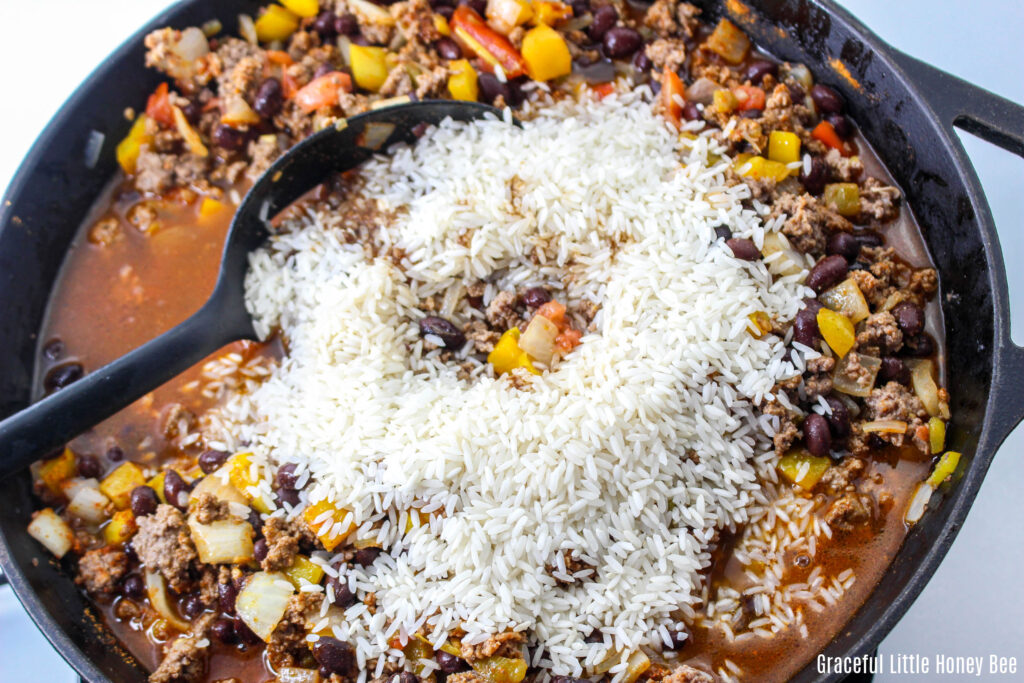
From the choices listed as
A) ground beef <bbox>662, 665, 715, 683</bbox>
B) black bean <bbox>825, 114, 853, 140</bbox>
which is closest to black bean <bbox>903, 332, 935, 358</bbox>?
black bean <bbox>825, 114, 853, 140</bbox>

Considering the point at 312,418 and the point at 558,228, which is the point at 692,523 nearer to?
the point at 558,228

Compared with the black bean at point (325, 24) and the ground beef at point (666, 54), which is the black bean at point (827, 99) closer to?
the ground beef at point (666, 54)

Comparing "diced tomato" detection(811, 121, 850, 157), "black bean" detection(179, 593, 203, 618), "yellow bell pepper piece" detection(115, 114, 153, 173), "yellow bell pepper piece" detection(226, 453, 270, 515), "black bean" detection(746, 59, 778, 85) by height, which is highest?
"black bean" detection(746, 59, 778, 85)

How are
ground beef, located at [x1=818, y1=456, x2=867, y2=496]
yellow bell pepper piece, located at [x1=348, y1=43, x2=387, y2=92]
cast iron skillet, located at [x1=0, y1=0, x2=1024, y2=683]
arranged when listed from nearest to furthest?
cast iron skillet, located at [x1=0, y1=0, x2=1024, y2=683], ground beef, located at [x1=818, y1=456, x2=867, y2=496], yellow bell pepper piece, located at [x1=348, y1=43, x2=387, y2=92]

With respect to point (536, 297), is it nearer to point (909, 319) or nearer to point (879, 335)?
point (879, 335)

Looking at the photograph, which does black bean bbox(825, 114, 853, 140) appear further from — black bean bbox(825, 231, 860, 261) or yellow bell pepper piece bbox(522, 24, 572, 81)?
yellow bell pepper piece bbox(522, 24, 572, 81)

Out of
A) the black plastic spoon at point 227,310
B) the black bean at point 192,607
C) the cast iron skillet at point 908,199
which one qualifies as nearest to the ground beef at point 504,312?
the black plastic spoon at point 227,310
